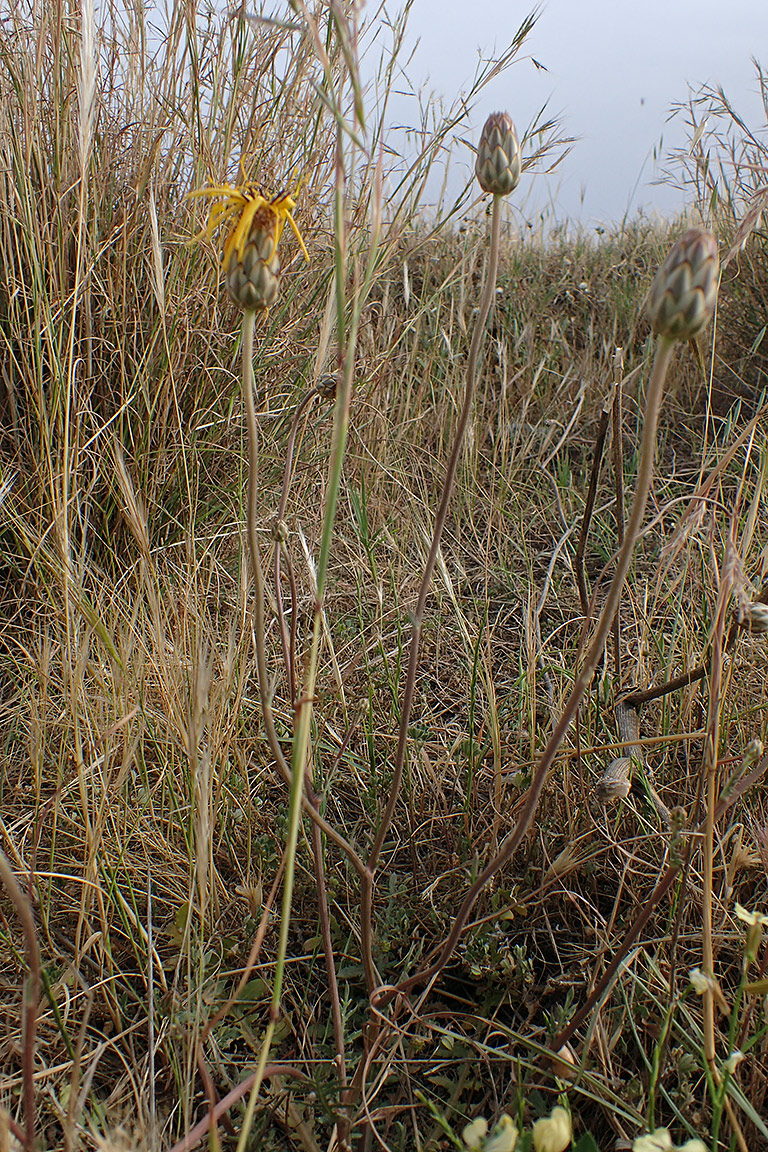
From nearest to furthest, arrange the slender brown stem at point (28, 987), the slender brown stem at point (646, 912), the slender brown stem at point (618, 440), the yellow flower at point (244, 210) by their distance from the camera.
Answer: the slender brown stem at point (28, 987), the yellow flower at point (244, 210), the slender brown stem at point (646, 912), the slender brown stem at point (618, 440)

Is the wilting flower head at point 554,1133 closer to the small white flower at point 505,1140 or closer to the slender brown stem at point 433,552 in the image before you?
the small white flower at point 505,1140

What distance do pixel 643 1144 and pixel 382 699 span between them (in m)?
0.91

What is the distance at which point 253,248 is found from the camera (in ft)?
1.82

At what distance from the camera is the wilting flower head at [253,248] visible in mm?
545

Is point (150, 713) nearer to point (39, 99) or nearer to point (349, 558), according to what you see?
point (349, 558)

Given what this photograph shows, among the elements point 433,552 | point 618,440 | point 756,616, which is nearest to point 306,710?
point 433,552

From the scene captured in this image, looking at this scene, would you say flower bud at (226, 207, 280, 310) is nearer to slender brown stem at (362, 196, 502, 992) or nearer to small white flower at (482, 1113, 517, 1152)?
slender brown stem at (362, 196, 502, 992)

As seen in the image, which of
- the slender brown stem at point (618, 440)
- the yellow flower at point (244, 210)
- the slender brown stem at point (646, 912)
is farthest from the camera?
the slender brown stem at point (618, 440)

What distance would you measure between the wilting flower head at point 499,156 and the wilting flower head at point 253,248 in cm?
20

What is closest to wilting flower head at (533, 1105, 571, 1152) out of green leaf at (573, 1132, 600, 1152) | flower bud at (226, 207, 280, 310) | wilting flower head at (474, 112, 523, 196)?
green leaf at (573, 1132, 600, 1152)

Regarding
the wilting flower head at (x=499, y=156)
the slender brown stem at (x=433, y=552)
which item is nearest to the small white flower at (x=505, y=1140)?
the slender brown stem at (x=433, y=552)

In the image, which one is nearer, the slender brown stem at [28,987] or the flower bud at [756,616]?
the slender brown stem at [28,987]

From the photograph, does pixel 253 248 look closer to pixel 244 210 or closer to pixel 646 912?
pixel 244 210

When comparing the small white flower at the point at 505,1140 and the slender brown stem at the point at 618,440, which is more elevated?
the slender brown stem at the point at 618,440
